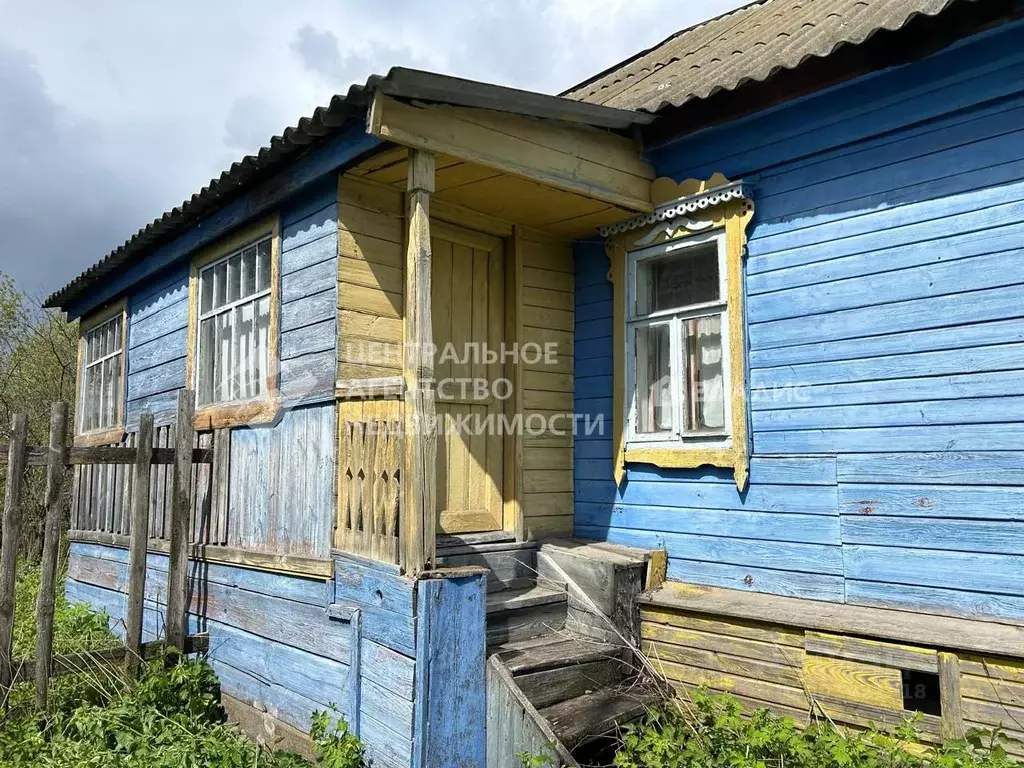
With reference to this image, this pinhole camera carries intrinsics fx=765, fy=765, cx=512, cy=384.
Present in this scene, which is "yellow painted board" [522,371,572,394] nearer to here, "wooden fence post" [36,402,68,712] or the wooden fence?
the wooden fence

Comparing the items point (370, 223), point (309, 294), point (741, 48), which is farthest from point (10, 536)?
point (741, 48)

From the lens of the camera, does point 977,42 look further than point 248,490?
No

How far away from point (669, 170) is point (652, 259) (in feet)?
2.00

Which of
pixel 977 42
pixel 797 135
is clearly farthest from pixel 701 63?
pixel 977 42

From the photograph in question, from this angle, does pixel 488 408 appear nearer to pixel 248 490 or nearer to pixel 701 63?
pixel 248 490

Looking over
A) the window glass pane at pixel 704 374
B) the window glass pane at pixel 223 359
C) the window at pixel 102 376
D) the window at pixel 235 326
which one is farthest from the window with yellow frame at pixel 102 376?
the window glass pane at pixel 704 374

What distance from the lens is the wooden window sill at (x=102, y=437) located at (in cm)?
807

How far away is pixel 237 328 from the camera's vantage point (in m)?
6.03

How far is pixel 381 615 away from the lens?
13.3 ft

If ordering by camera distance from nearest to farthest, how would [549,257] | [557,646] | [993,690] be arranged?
1. [993,690]
2. [557,646]
3. [549,257]

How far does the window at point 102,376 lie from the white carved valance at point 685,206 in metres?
5.75

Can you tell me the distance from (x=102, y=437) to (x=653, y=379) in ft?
21.2

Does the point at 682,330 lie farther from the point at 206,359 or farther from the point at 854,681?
the point at 206,359

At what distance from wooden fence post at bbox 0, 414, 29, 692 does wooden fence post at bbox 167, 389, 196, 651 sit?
0.97m
